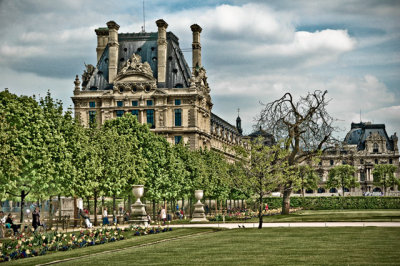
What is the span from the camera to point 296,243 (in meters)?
29.6

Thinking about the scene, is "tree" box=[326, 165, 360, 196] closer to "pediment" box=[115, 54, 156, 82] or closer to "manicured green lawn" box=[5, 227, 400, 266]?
"pediment" box=[115, 54, 156, 82]

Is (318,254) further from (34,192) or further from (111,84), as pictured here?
(111,84)

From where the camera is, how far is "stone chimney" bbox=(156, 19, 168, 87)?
12106 centimetres

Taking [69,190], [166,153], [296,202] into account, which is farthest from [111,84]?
[69,190]

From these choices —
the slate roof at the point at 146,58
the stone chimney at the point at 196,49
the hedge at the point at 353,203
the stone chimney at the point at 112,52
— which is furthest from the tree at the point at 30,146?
the stone chimney at the point at 196,49

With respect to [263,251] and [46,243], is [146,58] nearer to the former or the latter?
[46,243]

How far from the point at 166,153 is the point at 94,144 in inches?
593

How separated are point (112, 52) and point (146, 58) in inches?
266

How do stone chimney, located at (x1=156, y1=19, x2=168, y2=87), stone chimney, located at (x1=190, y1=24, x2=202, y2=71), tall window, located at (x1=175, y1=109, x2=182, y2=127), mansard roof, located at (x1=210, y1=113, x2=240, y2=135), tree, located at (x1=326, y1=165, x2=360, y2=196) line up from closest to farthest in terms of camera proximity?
Answer: 1. tall window, located at (x1=175, y1=109, x2=182, y2=127)
2. stone chimney, located at (x1=156, y1=19, x2=168, y2=87)
3. stone chimney, located at (x1=190, y1=24, x2=202, y2=71)
4. mansard roof, located at (x1=210, y1=113, x2=240, y2=135)
5. tree, located at (x1=326, y1=165, x2=360, y2=196)

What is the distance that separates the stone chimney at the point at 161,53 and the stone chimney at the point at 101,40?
45.9 feet

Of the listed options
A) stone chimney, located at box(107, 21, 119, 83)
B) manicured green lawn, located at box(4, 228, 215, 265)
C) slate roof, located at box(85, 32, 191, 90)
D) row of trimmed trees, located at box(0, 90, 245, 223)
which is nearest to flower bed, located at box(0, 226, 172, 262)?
manicured green lawn, located at box(4, 228, 215, 265)

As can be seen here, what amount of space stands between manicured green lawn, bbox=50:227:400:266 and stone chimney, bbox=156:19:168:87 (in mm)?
88807

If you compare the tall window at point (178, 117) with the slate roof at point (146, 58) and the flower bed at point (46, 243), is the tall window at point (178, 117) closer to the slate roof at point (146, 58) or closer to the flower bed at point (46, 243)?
the slate roof at point (146, 58)

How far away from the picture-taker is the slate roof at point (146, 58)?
12200 cm
